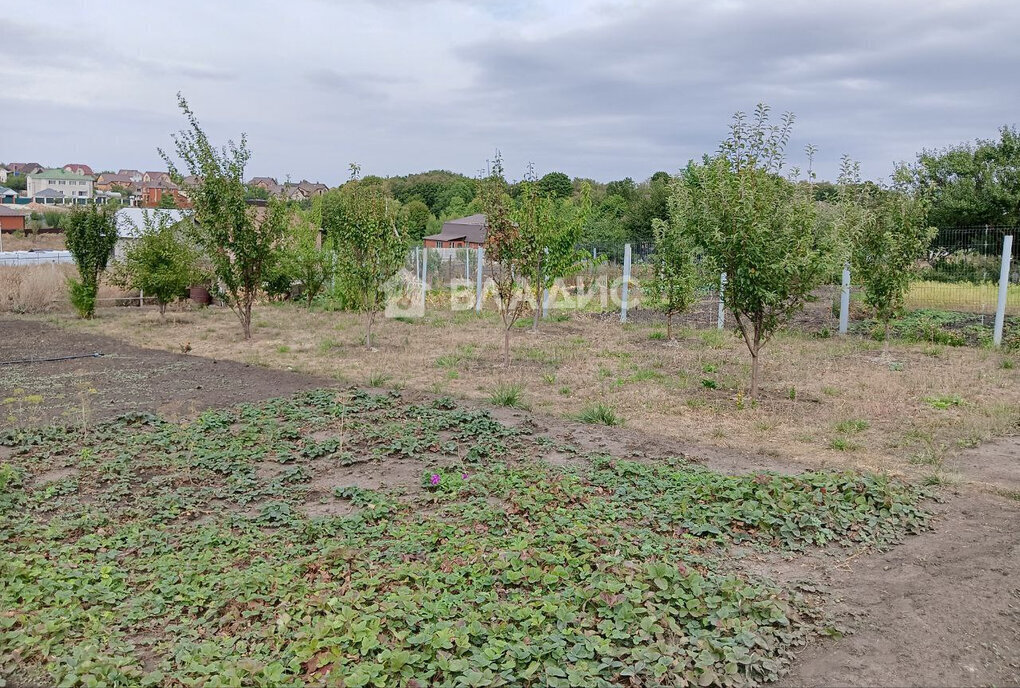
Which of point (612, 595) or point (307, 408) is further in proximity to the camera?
point (307, 408)

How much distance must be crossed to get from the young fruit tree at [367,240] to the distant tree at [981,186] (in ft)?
60.3

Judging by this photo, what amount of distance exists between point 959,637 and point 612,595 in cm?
170

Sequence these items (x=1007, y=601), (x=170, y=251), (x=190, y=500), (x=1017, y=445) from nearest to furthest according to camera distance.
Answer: (x=1007, y=601) → (x=190, y=500) → (x=1017, y=445) → (x=170, y=251)

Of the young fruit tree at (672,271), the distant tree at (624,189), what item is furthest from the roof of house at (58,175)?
the young fruit tree at (672,271)

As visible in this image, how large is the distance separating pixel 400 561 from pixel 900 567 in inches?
118

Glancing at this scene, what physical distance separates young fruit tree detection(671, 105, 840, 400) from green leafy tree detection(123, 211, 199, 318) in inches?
468

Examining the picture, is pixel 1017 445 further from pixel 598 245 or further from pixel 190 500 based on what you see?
pixel 598 245

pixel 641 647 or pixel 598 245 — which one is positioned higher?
pixel 598 245

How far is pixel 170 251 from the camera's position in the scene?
1652 centimetres

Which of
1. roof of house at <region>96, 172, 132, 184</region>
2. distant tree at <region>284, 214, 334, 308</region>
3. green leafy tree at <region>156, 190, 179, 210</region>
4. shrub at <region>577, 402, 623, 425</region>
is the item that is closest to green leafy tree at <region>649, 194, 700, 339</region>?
shrub at <region>577, 402, 623, 425</region>

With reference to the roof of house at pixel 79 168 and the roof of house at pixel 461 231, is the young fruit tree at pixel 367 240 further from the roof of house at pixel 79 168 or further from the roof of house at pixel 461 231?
the roof of house at pixel 79 168

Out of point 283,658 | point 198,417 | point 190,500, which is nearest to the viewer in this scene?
point 283,658

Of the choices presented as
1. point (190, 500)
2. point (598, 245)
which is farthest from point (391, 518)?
point (598, 245)

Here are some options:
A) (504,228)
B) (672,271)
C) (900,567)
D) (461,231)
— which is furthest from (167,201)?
(461,231)
